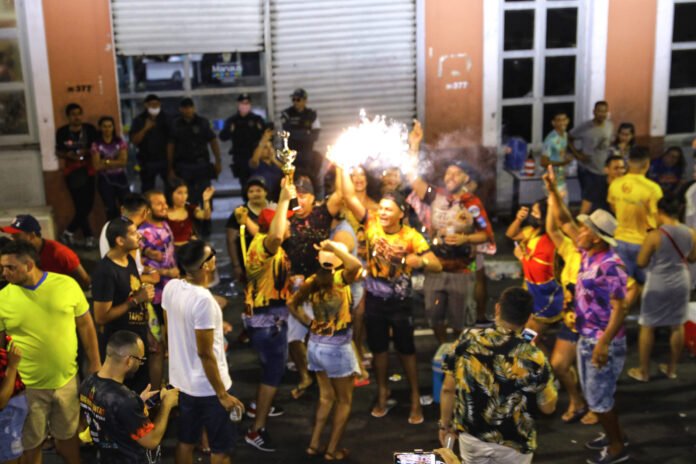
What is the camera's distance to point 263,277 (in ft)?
22.9

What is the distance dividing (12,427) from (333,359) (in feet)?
7.49

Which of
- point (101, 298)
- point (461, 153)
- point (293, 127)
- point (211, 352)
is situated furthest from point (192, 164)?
point (211, 352)

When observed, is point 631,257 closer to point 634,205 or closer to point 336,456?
point 634,205

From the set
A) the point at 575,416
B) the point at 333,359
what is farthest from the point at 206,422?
the point at 575,416

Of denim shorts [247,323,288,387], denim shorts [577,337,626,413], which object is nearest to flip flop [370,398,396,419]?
denim shorts [247,323,288,387]

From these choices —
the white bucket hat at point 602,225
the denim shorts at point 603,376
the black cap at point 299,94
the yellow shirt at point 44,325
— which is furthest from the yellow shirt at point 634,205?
the yellow shirt at point 44,325

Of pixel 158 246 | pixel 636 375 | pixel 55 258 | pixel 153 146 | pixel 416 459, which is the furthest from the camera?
pixel 153 146

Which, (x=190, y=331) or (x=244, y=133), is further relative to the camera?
(x=244, y=133)

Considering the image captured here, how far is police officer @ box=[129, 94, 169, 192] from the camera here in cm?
1159

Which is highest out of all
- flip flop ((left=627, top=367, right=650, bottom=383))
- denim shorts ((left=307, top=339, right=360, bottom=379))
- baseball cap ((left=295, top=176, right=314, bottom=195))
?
baseball cap ((left=295, top=176, right=314, bottom=195))

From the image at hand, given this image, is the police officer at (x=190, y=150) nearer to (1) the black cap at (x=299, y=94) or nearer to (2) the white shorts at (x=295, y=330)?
(1) the black cap at (x=299, y=94)

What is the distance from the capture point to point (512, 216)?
41.4 feet

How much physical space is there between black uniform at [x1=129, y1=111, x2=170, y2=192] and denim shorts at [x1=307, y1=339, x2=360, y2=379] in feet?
19.2

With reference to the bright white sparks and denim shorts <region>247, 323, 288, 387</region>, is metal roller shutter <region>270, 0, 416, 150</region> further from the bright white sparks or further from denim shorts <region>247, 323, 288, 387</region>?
denim shorts <region>247, 323, 288, 387</region>
